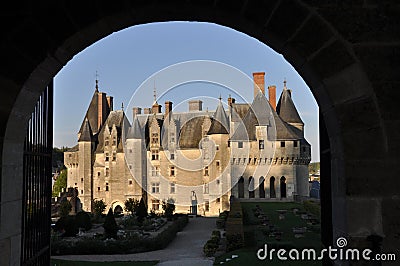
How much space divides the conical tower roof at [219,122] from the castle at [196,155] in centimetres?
2

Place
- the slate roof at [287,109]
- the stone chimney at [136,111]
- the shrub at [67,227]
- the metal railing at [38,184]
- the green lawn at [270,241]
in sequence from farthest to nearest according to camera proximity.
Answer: the stone chimney at [136,111], the slate roof at [287,109], the shrub at [67,227], the green lawn at [270,241], the metal railing at [38,184]

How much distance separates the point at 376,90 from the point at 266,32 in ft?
2.19

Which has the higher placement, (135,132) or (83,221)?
(135,132)

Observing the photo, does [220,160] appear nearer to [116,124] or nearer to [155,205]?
[155,205]

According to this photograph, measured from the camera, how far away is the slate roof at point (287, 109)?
1576 inches

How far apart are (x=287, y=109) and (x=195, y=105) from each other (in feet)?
29.7

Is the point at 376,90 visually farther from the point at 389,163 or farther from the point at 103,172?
the point at 103,172

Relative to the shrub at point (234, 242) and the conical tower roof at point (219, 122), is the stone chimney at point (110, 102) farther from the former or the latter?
the shrub at point (234, 242)

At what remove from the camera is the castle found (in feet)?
124

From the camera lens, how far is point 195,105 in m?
43.0

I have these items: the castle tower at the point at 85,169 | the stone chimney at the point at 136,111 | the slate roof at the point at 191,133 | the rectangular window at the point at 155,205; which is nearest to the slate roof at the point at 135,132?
the stone chimney at the point at 136,111

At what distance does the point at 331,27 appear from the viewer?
7.61ft

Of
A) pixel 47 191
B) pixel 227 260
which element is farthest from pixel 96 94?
pixel 47 191

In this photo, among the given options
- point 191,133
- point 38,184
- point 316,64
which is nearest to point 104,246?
point 38,184
